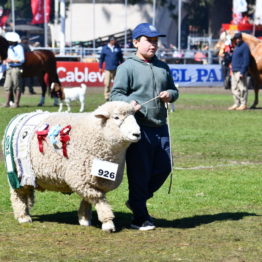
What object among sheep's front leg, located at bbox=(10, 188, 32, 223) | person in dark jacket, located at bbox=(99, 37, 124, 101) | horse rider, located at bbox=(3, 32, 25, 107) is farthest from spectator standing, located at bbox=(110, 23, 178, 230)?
person in dark jacket, located at bbox=(99, 37, 124, 101)

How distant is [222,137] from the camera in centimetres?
1748

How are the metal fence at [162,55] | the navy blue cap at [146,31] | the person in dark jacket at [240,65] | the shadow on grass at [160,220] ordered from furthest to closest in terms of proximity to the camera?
the metal fence at [162,55], the person in dark jacket at [240,65], the shadow on grass at [160,220], the navy blue cap at [146,31]

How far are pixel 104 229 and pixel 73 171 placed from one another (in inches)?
24.2

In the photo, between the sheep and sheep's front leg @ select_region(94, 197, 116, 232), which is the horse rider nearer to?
the sheep

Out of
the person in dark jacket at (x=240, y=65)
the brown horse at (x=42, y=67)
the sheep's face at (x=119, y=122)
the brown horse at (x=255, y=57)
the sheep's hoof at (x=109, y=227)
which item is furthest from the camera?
the brown horse at (x=42, y=67)

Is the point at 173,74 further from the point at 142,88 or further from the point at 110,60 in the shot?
the point at 142,88

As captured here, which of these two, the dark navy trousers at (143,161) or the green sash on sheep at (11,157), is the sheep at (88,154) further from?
the dark navy trousers at (143,161)

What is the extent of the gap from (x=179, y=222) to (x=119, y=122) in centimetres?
144

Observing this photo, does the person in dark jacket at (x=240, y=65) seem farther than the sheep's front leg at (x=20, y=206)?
Yes

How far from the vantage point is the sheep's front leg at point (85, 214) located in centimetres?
873

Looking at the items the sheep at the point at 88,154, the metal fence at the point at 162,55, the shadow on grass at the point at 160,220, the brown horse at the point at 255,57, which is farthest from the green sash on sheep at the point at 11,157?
the metal fence at the point at 162,55

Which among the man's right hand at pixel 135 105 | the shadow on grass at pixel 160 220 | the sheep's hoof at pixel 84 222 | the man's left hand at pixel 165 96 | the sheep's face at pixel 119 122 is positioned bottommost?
the shadow on grass at pixel 160 220

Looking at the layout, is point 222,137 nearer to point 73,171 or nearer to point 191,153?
point 191,153

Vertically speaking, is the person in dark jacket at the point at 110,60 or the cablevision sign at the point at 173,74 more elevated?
the person in dark jacket at the point at 110,60
